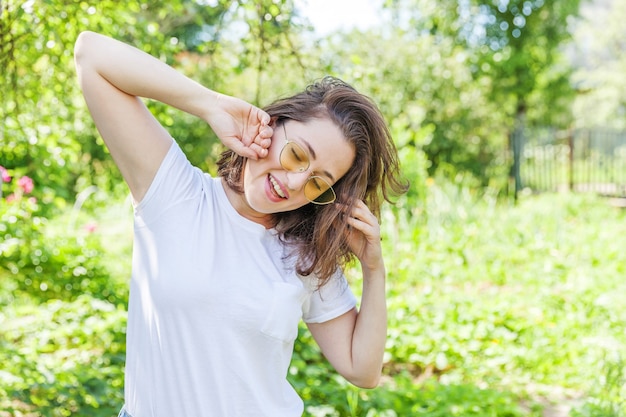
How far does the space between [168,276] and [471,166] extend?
1095cm

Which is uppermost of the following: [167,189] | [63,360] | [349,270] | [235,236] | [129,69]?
[129,69]

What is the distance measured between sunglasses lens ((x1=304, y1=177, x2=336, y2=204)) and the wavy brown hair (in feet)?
0.11

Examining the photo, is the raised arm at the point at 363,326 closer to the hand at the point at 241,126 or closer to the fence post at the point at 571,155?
the hand at the point at 241,126

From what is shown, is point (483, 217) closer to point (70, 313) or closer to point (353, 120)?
point (70, 313)

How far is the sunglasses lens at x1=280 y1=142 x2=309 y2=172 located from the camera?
138 centimetres

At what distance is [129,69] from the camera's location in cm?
131

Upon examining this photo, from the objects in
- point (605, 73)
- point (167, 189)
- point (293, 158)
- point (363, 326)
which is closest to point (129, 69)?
point (167, 189)

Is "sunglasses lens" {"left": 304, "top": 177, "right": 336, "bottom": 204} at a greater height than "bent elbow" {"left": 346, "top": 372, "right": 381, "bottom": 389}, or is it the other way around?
"sunglasses lens" {"left": 304, "top": 177, "right": 336, "bottom": 204}

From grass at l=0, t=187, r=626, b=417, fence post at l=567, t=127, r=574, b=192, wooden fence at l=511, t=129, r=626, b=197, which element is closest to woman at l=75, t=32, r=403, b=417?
grass at l=0, t=187, r=626, b=417

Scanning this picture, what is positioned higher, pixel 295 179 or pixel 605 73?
pixel 605 73

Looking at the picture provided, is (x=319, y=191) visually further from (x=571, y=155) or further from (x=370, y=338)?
(x=571, y=155)

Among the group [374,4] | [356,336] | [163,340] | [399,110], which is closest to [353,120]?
[356,336]

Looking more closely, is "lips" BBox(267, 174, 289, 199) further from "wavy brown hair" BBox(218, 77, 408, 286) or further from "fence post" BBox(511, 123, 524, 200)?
"fence post" BBox(511, 123, 524, 200)

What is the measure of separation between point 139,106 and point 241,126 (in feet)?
0.68
